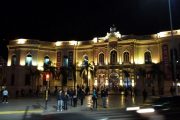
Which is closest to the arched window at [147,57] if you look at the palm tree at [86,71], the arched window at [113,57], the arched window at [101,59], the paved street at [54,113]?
the arched window at [113,57]

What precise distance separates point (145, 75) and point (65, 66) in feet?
67.0

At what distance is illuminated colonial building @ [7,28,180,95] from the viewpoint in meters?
57.2

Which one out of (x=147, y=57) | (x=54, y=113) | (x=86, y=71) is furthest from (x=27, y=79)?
(x=54, y=113)

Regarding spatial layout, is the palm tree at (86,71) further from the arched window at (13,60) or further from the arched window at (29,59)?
the arched window at (13,60)

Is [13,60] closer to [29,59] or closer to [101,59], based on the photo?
[29,59]

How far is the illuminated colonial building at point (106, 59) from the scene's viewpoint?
57219 mm

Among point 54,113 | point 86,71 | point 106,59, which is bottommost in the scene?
point 54,113

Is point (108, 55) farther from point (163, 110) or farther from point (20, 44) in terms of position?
point (163, 110)

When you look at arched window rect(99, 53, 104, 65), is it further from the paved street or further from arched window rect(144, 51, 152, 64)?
the paved street

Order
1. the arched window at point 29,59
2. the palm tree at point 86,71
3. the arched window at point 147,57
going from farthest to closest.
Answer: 1. the arched window at point 29,59
2. the arched window at point 147,57
3. the palm tree at point 86,71

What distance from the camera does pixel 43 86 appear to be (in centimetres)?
6312

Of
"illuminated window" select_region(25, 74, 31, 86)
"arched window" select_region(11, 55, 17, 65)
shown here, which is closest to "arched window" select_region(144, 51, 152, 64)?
"illuminated window" select_region(25, 74, 31, 86)

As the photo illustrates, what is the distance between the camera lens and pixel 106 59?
61.7 m

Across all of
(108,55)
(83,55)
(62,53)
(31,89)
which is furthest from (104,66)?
(31,89)
